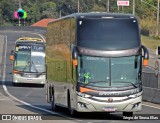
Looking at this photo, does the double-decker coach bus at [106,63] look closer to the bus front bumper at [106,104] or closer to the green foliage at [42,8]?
the bus front bumper at [106,104]

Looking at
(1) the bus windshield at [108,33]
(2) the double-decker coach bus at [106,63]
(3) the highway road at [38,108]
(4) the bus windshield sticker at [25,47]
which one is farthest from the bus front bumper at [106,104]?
(4) the bus windshield sticker at [25,47]

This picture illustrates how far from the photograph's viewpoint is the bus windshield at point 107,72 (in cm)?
2095

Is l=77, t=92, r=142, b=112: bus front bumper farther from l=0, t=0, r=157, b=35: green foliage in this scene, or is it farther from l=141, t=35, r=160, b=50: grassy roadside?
l=0, t=0, r=157, b=35: green foliage

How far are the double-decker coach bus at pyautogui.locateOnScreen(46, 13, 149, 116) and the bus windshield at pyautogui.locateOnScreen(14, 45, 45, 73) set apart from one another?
23.4 metres

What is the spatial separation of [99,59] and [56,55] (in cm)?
419

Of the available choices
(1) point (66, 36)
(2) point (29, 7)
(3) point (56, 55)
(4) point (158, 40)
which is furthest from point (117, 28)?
(2) point (29, 7)

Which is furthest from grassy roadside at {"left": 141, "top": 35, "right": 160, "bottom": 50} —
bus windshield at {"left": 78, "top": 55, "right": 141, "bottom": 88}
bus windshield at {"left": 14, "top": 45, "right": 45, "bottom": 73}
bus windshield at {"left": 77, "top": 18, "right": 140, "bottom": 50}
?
bus windshield at {"left": 78, "top": 55, "right": 141, "bottom": 88}

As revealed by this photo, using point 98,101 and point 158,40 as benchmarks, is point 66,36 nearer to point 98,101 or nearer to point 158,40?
point 98,101

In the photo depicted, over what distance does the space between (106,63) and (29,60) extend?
2476 centimetres

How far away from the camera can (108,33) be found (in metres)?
21.3

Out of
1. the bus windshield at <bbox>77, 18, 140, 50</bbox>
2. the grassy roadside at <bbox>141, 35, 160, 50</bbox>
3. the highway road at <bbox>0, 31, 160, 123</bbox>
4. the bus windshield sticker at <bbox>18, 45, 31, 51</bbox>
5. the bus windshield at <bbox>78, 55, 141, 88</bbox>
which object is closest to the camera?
the bus windshield at <bbox>78, 55, 141, 88</bbox>

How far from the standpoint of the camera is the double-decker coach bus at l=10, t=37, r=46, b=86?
148 feet

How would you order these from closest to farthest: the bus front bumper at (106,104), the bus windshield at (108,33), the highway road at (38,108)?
1. the bus front bumper at (106,104)
2. the bus windshield at (108,33)
3. the highway road at (38,108)

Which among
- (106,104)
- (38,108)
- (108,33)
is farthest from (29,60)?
(106,104)
